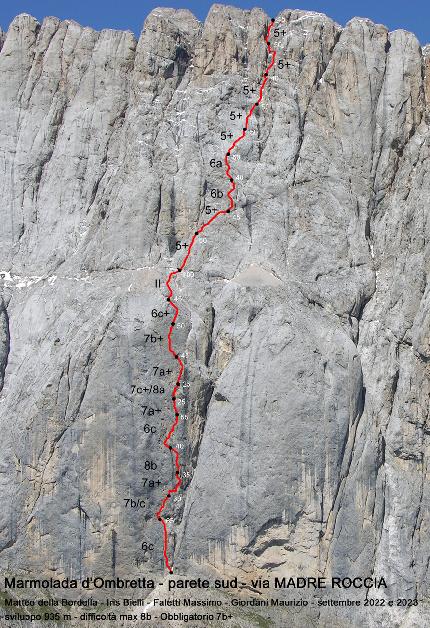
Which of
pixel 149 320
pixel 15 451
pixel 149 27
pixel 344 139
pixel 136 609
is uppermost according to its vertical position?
pixel 149 27

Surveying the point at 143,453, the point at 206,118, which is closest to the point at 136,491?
the point at 143,453

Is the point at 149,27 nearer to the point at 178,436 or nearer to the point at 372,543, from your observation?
the point at 178,436

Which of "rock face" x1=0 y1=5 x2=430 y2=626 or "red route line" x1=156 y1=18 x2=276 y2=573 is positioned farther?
"red route line" x1=156 y1=18 x2=276 y2=573

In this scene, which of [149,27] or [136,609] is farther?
[149,27]

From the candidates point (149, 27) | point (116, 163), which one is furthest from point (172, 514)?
point (149, 27)

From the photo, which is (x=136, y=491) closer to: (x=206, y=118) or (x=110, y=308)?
(x=110, y=308)

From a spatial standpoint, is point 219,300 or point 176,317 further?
point 219,300

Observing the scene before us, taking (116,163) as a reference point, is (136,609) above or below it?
below

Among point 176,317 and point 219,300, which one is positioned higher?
point 219,300
